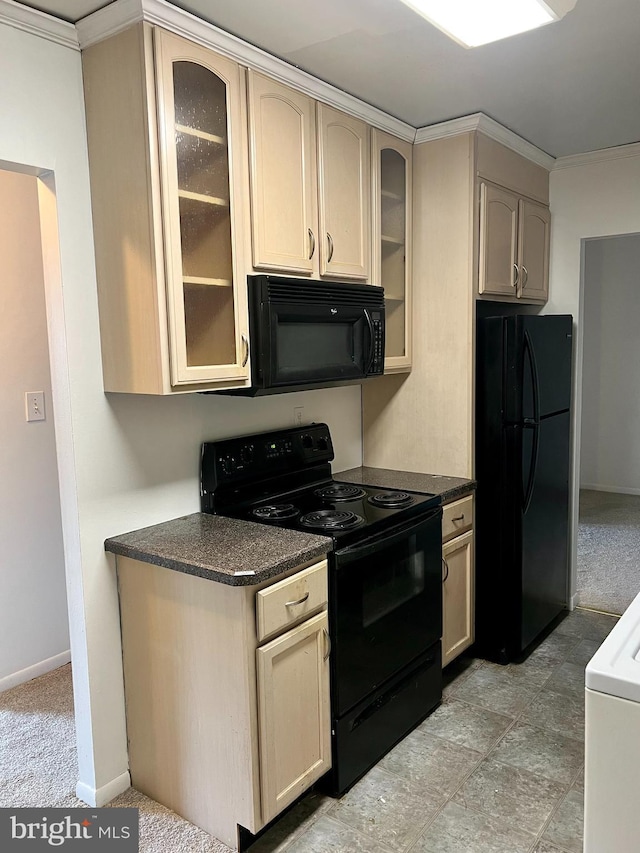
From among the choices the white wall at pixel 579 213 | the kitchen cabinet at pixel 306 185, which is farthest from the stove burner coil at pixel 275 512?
the white wall at pixel 579 213

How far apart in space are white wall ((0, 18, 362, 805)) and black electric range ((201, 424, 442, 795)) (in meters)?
0.23

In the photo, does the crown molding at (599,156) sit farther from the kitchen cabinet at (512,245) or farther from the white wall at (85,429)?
the white wall at (85,429)

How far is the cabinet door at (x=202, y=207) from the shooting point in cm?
192

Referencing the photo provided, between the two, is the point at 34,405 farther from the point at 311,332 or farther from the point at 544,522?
the point at 544,522

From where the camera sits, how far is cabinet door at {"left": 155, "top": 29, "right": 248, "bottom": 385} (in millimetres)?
1922

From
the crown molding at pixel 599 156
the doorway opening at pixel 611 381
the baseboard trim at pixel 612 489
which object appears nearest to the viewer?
the crown molding at pixel 599 156

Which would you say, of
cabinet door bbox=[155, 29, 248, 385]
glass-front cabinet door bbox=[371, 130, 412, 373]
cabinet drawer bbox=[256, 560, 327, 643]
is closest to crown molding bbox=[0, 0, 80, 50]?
cabinet door bbox=[155, 29, 248, 385]

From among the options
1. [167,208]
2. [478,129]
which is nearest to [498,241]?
[478,129]

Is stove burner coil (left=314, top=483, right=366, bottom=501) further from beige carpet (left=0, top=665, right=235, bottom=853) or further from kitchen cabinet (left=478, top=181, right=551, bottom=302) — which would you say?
beige carpet (left=0, top=665, right=235, bottom=853)

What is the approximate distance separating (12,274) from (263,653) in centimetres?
193

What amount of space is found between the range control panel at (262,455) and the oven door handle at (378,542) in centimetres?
56

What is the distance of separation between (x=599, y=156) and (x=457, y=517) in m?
1.93

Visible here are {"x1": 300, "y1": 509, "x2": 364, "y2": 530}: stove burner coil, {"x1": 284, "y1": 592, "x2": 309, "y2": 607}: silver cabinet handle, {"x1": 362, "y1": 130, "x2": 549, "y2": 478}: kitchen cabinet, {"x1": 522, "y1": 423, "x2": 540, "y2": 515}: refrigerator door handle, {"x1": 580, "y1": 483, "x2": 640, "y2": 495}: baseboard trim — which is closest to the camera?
{"x1": 284, "y1": 592, "x2": 309, "y2": 607}: silver cabinet handle

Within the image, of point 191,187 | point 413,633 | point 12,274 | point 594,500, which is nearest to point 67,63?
point 191,187
